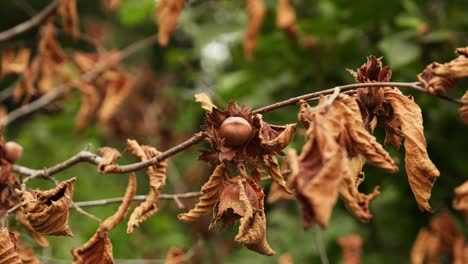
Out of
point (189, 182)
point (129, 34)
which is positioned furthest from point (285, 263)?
point (129, 34)

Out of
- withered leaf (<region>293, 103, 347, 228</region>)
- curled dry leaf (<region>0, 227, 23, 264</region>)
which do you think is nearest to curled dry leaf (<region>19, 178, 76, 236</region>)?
curled dry leaf (<region>0, 227, 23, 264</region>)

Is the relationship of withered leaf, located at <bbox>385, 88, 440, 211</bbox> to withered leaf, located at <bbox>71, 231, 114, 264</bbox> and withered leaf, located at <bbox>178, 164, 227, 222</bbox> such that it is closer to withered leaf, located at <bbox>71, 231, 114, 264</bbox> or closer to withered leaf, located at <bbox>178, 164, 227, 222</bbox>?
withered leaf, located at <bbox>178, 164, 227, 222</bbox>

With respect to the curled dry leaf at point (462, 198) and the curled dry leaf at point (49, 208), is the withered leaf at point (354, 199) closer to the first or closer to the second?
the curled dry leaf at point (462, 198)

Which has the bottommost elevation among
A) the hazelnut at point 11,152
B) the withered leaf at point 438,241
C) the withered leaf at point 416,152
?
the withered leaf at point 438,241

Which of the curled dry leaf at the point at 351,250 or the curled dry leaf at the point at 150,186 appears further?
the curled dry leaf at the point at 351,250

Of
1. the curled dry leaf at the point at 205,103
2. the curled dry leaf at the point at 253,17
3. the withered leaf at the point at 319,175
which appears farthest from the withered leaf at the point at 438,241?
the withered leaf at the point at 319,175

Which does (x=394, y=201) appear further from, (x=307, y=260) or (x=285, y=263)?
(x=285, y=263)

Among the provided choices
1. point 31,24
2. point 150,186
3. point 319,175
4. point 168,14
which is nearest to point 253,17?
point 168,14
